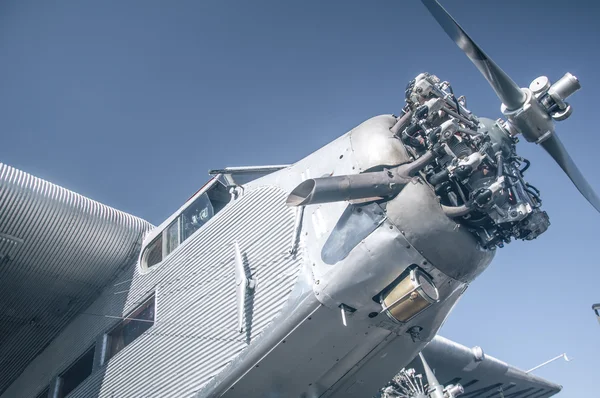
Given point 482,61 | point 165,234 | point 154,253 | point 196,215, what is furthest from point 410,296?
point 154,253

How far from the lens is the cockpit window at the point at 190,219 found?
28.1ft

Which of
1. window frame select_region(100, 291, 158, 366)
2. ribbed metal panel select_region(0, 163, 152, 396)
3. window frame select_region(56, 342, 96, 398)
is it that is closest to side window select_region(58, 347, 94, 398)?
window frame select_region(56, 342, 96, 398)

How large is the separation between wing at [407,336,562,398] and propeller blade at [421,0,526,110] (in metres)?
6.55

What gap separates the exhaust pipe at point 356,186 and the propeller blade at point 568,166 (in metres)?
1.68

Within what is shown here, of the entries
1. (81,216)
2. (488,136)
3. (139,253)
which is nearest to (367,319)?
(488,136)

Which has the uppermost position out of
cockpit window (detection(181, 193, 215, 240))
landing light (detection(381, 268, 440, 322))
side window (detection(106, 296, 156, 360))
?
cockpit window (detection(181, 193, 215, 240))

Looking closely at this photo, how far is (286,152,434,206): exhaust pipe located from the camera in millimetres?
4816

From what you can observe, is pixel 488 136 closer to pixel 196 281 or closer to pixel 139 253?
pixel 196 281

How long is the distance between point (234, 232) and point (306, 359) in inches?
92.5

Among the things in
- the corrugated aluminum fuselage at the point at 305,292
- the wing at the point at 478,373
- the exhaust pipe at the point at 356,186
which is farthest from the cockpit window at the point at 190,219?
the wing at the point at 478,373

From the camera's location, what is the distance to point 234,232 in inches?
287

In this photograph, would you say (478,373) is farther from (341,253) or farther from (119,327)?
(119,327)

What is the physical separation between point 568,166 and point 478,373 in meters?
7.33

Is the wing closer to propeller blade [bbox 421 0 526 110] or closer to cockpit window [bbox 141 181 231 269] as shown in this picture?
cockpit window [bbox 141 181 231 269]
